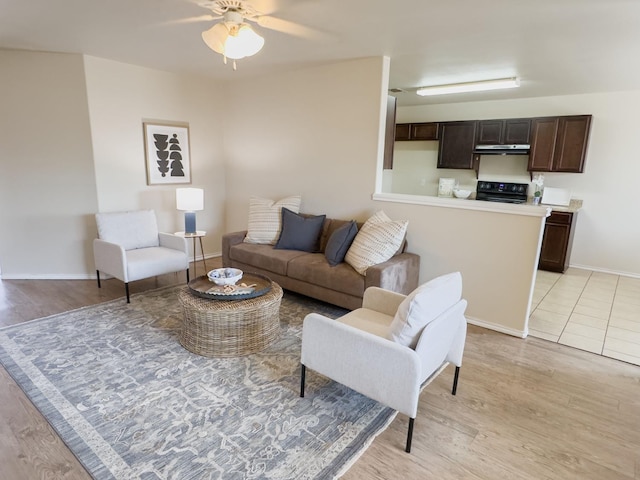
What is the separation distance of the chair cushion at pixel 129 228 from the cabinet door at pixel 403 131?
4.50 meters

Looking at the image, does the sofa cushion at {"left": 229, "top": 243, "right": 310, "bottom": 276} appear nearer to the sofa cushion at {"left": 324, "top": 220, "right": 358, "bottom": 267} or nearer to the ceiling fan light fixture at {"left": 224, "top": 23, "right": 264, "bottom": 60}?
the sofa cushion at {"left": 324, "top": 220, "right": 358, "bottom": 267}

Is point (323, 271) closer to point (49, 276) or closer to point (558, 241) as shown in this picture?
point (49, 276)

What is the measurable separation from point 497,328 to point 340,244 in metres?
1.66

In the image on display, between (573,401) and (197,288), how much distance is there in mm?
2751

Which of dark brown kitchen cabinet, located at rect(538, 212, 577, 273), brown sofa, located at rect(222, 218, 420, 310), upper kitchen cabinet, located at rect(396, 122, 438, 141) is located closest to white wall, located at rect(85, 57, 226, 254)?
brown sofa, located at rect(222, 218, 420, 310)

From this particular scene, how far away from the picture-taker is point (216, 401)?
2240 millimetres

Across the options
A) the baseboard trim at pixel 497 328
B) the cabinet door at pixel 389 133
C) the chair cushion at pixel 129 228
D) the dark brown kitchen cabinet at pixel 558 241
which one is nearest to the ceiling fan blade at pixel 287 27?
the cabinet door at pixel 389 133

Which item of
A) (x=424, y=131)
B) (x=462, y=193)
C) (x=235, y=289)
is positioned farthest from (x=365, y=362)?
(x=424, y=131)

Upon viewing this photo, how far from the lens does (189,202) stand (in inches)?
175

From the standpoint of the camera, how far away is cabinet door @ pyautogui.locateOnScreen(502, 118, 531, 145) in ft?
17.8

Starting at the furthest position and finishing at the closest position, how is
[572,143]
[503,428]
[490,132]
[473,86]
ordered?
[490,132] → [572,143] → [473,86] → [503,428]

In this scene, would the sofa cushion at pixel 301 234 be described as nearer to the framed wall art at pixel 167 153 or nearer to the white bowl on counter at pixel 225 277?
the white bowl on counter at pixel 225 277

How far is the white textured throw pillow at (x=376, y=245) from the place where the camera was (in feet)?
10.9

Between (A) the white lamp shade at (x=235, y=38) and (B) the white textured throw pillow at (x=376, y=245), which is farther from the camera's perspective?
(B) the white textured throw pillow at (x=376, y=245)
